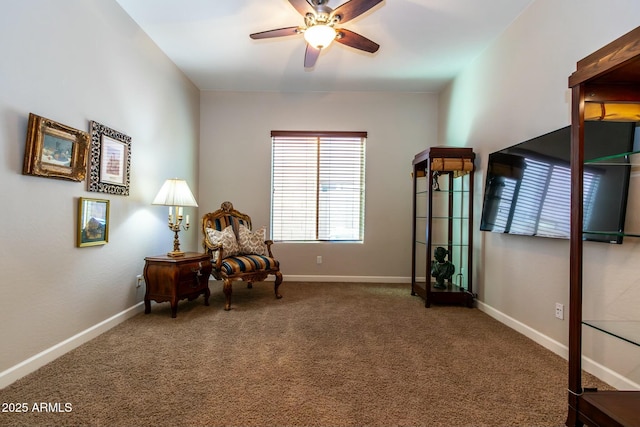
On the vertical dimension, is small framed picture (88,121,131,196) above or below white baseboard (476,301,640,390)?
above

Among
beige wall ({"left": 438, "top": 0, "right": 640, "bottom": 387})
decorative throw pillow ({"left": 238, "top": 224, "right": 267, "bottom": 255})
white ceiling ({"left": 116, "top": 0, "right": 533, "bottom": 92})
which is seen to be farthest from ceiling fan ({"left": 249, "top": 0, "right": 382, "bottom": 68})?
decorative throw pillow ({"left": 238, "top": 224, "right": 267, "bottom": 255})

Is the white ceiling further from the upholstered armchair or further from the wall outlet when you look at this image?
the wall outlet

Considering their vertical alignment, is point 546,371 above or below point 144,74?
below

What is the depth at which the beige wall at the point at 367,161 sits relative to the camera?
189 inches

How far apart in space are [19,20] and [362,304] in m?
3.59

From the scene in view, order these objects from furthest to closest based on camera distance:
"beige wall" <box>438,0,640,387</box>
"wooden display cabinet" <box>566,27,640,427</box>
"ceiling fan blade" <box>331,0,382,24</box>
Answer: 1. "ceiling fan blade" <box>331,0,382,24</box>
2. "beige wall" <box>438,0,640,387</box>
3. "wooden display cabinet" <box>566,27,640,427</box>

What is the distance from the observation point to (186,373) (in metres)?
1.99

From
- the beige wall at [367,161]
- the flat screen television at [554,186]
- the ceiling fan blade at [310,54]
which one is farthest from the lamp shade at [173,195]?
the flat screen television at [554,186]

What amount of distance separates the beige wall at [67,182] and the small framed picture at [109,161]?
0.23 ft

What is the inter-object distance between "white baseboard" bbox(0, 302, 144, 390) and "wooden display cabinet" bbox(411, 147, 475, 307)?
3.08m

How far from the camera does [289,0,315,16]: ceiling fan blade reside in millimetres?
2254

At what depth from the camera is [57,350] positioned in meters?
2.19

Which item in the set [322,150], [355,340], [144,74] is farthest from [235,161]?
[355,340]

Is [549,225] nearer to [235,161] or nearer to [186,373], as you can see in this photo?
[186,373]
